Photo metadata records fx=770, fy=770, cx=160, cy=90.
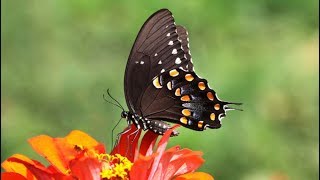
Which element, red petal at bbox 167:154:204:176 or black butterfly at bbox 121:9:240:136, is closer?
red petal at bbox 167:154:204:176

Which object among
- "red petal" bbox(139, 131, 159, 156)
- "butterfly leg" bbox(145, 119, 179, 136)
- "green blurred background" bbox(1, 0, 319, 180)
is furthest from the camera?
"green blurred background" bbox(1, 0, 319, 180)

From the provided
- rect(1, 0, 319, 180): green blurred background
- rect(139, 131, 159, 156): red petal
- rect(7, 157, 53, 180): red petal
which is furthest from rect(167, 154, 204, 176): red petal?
rect(1, 0, 319, 180): green blurred background

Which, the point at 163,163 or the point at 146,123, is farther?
the point at 146,123

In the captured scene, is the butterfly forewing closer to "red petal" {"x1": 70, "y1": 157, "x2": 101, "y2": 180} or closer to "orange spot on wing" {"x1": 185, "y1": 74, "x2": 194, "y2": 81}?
"orange spot on wing" {"x1": 185, "y1": 74, "x2": 194, "y2": 81}

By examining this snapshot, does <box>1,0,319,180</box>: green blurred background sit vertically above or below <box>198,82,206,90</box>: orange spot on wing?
above

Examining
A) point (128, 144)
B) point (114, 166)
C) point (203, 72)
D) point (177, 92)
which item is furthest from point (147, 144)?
point (203, 72)

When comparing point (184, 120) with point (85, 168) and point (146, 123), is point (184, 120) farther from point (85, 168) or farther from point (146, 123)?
point (85, 168)

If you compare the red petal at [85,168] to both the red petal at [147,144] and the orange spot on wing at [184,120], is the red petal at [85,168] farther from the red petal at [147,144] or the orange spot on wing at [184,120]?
the orange spot on wing at [184,120]

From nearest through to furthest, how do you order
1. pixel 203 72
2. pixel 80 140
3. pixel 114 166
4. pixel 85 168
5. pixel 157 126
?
pixel 85 168
pixel 114 166
pixel 80 140
pixel 157 126
pixel 203 72

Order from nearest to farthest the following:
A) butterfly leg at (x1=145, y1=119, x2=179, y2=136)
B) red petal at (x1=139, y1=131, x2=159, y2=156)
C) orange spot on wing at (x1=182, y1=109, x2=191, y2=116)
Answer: red petal at (x1=139, y1=131, x2=159, y2=156), butterfly leg at (x1=145, y1=119, x2=179, y2=136), orange spot on wing at (x1=182, y1=109, x2=191, y2=116)
